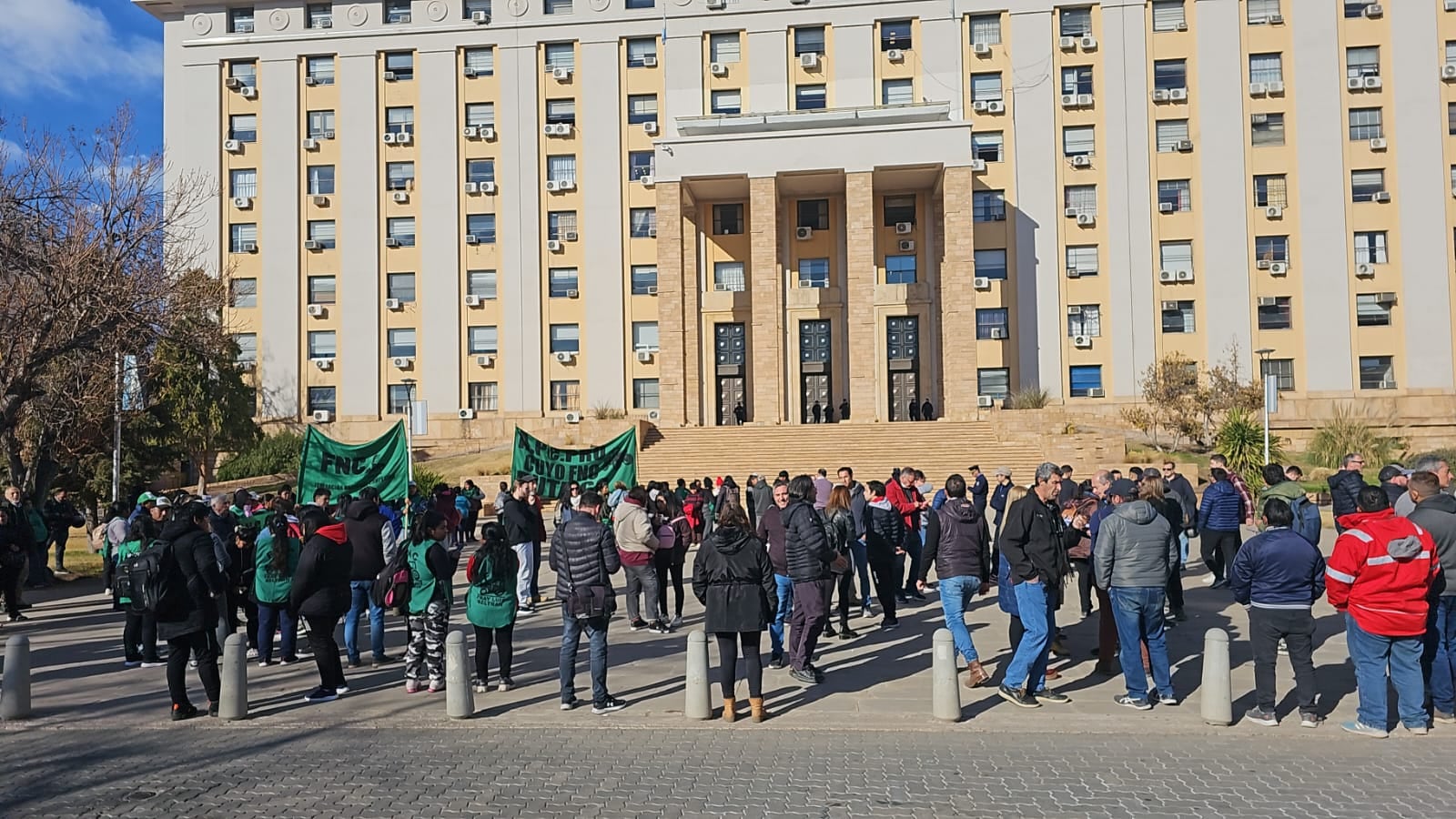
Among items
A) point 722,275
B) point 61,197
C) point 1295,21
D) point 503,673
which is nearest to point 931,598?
point 503,673

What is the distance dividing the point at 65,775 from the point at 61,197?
39.5 ft

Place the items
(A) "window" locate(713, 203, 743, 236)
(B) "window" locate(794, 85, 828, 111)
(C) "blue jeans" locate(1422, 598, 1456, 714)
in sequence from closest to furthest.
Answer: (C) "blue jeans" locate(1422, 598, 1456, 714) < (B) "window" locate(794, 85, 828, 111) < (A) "window" locate(713, 203, 743, 236)

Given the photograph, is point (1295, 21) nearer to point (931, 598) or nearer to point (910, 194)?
point (910, 194)

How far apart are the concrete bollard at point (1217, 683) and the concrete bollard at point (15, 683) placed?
9510 mm

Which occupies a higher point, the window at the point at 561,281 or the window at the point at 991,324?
the window at the point at 561,281

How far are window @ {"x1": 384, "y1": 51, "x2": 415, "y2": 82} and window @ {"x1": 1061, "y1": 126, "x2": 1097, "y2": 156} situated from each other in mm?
28948

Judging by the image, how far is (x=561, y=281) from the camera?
1722 inches

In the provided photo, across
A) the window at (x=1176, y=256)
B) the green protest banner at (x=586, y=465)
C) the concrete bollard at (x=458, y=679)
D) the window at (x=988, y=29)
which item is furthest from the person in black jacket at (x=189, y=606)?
the window at (x=988, y=29)

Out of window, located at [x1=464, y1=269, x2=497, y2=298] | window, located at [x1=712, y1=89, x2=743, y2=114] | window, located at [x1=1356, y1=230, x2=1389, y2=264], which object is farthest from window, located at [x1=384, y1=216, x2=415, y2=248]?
window, located at [x1=1356, y1=230, x2=1389, y2=264]

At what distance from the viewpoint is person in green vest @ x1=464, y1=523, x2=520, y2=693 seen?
8.38m

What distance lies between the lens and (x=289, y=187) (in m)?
44.4

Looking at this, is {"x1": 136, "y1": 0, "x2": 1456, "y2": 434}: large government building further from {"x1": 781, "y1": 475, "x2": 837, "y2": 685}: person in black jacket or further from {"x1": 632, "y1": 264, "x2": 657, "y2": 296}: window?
{"x1": 781, "y1": 475, "x2": 837, "y2": 685}: person in black jacket

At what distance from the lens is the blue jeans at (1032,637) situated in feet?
25.9

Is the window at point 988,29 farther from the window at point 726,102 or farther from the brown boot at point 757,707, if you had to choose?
the brown boot at point 757,707
